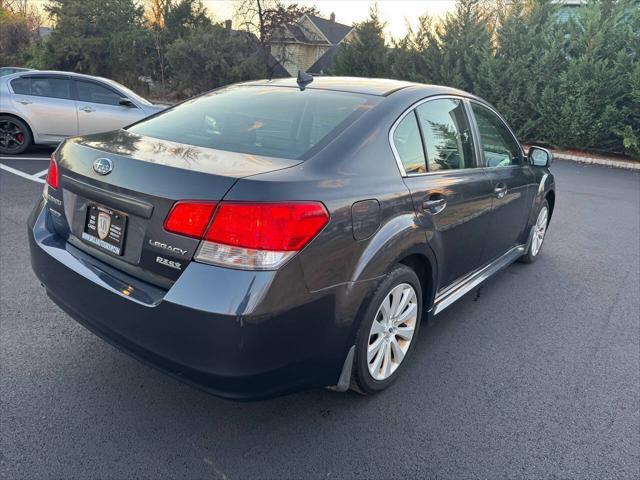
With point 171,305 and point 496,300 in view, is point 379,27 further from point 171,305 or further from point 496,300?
point 171,305

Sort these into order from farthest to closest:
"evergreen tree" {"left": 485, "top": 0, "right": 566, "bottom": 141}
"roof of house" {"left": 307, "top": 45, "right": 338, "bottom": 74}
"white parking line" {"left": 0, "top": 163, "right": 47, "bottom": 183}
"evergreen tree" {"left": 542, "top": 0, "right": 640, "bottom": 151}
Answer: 1. "roof of house" {"left": 307, "top": 45, "right": 338, "bottom": 74}
2. "evergreen tree" {"left": 485, "top": 0, "right": 566, "bottom": 141}
3. "evergreen tree" {"left": 542, "top": 0, "right": 640, "bottom": 151}
4. "white parking line" {"left": 0, "top": 163, "right": 47, "bottom": 183}

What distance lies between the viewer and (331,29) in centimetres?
4238

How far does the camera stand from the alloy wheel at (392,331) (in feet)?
8.59

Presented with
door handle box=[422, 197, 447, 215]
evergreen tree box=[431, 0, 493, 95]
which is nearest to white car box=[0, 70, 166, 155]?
door handle box=[422, 197, 447, 215]

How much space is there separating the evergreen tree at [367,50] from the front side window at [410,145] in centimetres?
1634

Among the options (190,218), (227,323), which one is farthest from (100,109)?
(227,323)

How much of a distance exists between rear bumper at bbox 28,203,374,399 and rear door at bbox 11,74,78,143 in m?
7.07

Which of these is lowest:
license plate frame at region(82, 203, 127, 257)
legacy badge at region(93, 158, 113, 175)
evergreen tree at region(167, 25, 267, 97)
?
license plate frame at region(82, 203, 127, 257)

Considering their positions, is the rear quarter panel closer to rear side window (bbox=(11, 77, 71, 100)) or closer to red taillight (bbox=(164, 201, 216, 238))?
red taillight (bbox=(164, 201, 216, 238))

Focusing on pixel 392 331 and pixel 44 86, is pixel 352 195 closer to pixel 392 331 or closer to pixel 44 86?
pixel 392 331

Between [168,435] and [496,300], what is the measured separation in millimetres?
2859

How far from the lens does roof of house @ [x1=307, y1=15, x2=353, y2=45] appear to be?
133ft

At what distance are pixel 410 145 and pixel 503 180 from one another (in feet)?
4.22

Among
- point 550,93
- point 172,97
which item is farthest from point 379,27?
point 172,97
